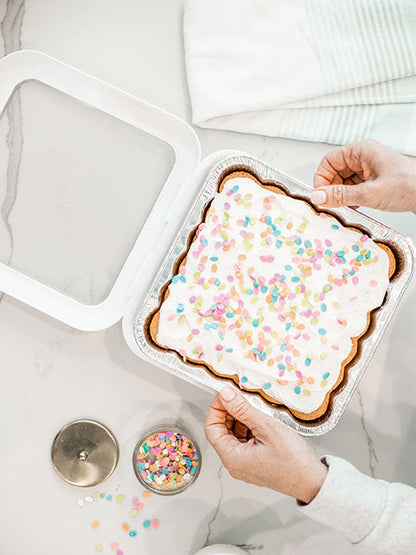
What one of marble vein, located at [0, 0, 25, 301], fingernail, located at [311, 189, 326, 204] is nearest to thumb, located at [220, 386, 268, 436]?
fingernail, located at [311, 189, 326, 204]

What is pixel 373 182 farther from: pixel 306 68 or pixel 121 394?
pixel 121 394

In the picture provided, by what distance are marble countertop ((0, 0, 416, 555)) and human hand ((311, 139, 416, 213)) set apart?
162 millimetres

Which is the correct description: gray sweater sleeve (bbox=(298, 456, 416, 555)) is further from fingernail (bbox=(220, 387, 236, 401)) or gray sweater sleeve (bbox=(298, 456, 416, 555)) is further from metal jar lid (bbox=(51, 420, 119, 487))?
metal jar lid (bbox=(51, 420, 119, 487))

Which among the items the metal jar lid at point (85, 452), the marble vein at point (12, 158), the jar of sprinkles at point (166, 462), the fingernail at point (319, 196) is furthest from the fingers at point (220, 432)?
the marble vein at point (12, 158)

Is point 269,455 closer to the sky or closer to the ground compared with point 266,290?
closer to the ground

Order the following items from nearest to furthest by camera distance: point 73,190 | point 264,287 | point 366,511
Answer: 1. point 366,511
2. point 264,287
3. point 73,190

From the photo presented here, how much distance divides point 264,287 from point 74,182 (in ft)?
1.39

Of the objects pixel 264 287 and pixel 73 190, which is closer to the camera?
pixel 264 287

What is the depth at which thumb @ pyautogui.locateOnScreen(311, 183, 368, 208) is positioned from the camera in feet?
3.06

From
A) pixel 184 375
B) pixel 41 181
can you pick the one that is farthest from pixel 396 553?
pixel 41 181

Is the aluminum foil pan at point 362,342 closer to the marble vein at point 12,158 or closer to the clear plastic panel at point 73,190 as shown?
the clear plastic panel at point 73,190

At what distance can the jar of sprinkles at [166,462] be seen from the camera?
109 centimetres

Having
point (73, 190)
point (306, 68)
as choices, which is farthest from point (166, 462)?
point (306, 68)

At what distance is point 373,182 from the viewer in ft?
3.08
